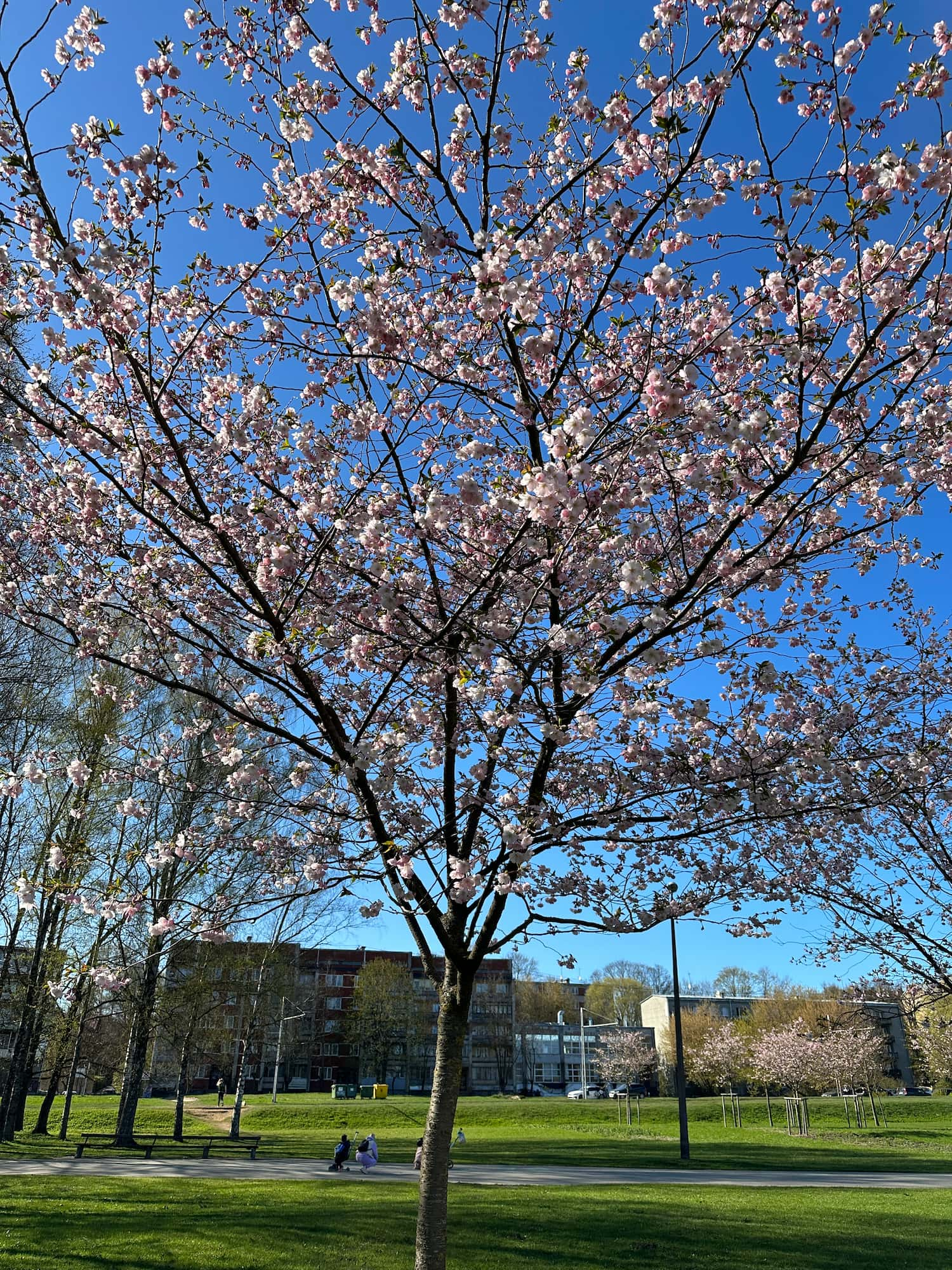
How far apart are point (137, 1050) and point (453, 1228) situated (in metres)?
12.5

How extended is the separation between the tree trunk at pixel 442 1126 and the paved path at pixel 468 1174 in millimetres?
10981

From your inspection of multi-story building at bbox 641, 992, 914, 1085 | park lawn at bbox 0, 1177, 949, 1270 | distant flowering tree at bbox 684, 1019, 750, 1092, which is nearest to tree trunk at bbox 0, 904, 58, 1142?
park lawn at bbox 0, 1177, 949, 1270

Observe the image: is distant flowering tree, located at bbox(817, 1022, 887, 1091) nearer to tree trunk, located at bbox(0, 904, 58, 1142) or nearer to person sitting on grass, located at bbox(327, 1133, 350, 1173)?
person sitting on grass, located at bbox(327, 1133, 350, 1173)

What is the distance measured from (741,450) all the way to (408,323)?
8.16 ft

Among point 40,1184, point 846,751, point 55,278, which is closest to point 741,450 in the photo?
point 846,751

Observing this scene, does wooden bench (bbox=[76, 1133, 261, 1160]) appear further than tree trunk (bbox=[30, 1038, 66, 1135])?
No

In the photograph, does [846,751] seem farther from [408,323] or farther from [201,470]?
[201,470]

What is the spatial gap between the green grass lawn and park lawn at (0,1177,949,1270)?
26.3 feet

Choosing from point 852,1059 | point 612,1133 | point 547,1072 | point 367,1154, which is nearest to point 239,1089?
point 367,1154

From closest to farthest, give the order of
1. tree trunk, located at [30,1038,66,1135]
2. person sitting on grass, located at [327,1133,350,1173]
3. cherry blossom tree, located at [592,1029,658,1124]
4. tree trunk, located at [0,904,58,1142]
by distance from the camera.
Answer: person sitting on grass, located at [327,1133,350,1173] < tree trunk, located at [0,904,58,1142] < tree trunk, located at [30,1038,66,1135] < cherry blossom tree, located at [592,1029,658,1124]

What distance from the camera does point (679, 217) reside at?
5.11 m

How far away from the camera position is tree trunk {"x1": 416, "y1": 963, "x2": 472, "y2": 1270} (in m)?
5.86

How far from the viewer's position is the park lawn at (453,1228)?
A: 908 cm

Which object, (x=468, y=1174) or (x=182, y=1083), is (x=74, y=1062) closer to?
(x=182, y=1083)
